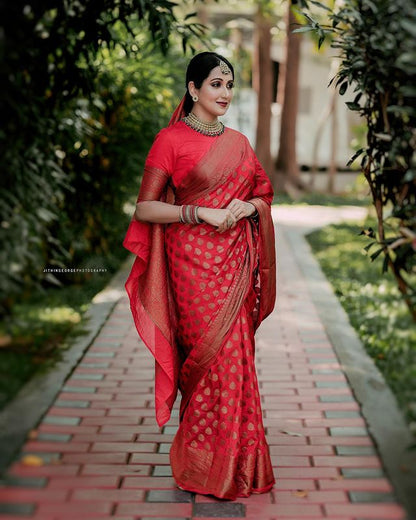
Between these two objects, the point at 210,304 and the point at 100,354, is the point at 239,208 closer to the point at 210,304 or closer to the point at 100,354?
the point at 210,304

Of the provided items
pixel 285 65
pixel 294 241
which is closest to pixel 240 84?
pixel 285 65

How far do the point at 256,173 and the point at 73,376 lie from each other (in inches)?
89.9

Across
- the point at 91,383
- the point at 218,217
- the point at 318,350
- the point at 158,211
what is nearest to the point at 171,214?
the point at 158,211

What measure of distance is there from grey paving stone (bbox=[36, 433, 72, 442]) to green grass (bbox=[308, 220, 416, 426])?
189 cm

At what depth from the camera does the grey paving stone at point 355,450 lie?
381cm

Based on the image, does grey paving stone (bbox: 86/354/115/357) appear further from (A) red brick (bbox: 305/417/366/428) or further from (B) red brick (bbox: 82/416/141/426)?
(A) red brick (bbox: 305/417/366/428)

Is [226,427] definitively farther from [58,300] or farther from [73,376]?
[58,300]

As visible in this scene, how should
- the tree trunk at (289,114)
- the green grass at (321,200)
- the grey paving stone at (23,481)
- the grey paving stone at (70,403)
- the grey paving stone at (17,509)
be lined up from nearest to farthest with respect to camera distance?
the grey paving stone at (17,509), the grey paving stone at (23,481), the grey paving stone at (70,403), the green grass at (321,200), the tree trunk at (289,114)

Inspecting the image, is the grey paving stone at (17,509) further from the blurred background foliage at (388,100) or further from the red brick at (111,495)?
the blurred background foliage at (388,100)

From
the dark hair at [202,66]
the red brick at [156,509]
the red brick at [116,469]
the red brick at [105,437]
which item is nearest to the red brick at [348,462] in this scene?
the red brick at [116,469]

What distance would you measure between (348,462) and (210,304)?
118cm

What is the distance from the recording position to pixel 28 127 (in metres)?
3.20

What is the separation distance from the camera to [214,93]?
3.29 meters

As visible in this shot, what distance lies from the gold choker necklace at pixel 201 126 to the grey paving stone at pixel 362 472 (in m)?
1.82
